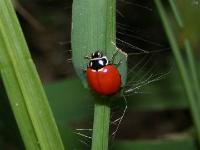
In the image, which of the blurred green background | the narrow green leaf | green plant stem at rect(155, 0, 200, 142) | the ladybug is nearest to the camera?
the narrow green leaf

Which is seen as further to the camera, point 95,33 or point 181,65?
point 181,65

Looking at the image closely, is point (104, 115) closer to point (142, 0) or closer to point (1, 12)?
point (1, 12)

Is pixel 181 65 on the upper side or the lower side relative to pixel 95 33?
lower

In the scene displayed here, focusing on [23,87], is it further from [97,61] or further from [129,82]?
[129,82]

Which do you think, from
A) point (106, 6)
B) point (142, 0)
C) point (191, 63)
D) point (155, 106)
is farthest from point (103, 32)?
point (142, 0)

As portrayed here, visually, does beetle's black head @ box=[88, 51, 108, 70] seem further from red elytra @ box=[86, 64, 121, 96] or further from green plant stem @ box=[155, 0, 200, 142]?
green plant stem @ box=[155, 0, 200, 142]

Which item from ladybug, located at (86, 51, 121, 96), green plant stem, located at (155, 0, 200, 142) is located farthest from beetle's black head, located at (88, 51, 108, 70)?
green plant stem, located at (155, 0, 200, 142)

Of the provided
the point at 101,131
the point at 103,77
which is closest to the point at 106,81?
the point at 103,77
